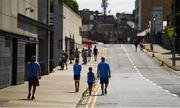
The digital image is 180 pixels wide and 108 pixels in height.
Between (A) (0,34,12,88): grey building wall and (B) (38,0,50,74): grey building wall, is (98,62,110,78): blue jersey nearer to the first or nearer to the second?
(A) (0,34,12,88): grey building wall

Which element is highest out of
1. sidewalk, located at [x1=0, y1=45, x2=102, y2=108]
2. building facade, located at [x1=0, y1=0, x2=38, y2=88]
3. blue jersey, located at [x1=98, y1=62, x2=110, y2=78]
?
building facade, located at [x1=0, y1=0, x2=38, y2=88]

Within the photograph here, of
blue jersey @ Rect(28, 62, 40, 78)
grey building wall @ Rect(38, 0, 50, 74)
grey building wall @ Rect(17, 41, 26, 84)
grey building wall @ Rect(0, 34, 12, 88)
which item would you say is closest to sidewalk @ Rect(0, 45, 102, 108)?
grey building wall @ Rect(0, 34, 12, 88)

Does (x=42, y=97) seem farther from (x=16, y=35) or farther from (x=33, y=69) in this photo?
(x=16, y=35)

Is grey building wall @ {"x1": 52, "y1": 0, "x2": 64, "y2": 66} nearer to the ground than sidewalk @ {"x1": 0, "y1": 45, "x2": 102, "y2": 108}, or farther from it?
farther from it

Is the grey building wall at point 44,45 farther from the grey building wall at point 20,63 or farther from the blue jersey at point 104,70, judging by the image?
the blue jersey at point 104,70

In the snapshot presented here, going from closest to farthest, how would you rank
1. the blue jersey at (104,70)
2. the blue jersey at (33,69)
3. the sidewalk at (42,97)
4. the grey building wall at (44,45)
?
1. the sidewalk at (42,97)
2. the blue jersey at (33,69)
3. the blue jersey at (104,70)
4. the grey building wall at (44,45)

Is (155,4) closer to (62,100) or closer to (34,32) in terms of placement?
(34,32)

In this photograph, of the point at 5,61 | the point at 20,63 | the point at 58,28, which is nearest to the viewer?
the point at 5,61

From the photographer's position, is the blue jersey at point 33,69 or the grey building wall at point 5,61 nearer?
the blue jersey at point 33,69

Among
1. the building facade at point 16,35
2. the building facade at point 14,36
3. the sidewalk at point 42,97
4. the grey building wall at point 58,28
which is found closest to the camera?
the sidewalk at point 42,97

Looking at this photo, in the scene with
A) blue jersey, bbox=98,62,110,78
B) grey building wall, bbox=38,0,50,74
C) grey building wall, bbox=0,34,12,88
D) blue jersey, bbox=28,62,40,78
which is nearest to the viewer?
blue jersey, bbox=28,62,40,78

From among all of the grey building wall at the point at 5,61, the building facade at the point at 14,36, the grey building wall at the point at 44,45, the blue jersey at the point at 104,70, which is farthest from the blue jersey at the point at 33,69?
the grey building wall at the point at 44,45

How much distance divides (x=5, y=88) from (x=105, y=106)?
981 centimetres

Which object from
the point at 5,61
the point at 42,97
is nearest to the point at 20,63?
the point at 5,61
